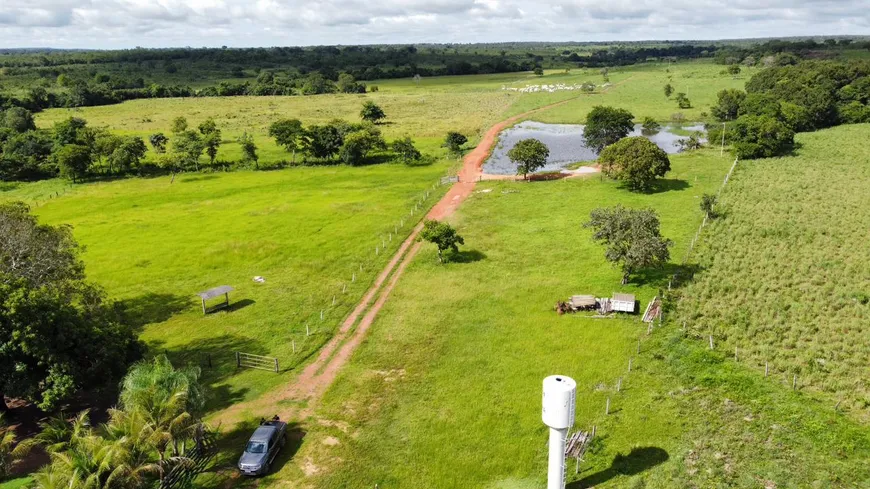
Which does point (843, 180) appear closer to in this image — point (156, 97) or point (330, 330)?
point (330, 330)

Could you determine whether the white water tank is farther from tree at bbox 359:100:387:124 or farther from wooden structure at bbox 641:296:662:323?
tree at bbox 359:100:387:124

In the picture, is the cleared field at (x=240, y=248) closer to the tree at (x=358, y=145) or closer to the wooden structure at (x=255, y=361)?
the wooden structure at (x=255, y=361)

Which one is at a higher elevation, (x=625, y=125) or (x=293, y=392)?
(x=625, y=125)

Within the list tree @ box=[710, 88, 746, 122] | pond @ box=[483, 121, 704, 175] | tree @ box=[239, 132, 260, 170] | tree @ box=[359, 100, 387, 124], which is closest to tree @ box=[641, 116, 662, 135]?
pond @ box=[483, 121, 704, 175]

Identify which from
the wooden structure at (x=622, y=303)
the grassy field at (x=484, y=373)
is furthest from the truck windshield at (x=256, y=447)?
the wooden structure at (x=622, y=303)

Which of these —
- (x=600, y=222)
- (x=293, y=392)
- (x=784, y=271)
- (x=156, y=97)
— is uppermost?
(x=156, y=97)

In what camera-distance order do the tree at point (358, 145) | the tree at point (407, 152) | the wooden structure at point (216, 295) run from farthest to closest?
the tree at point (407, 152) → the tree at point (358, 145) → the wooden structure at point (216, 295)

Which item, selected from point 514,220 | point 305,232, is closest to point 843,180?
point 514,220
